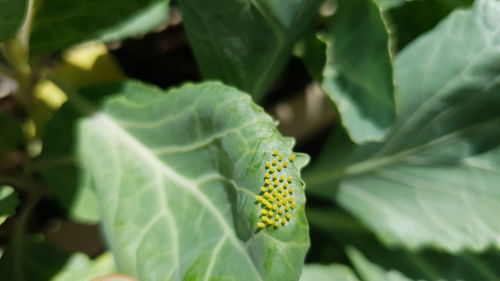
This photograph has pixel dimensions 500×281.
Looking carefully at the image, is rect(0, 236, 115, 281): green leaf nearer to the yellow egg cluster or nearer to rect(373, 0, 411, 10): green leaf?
the yellow egg cluster

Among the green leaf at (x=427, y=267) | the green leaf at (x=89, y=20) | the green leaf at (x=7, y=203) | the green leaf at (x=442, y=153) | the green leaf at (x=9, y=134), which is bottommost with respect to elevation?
the green leaf at (x=427, y=267)

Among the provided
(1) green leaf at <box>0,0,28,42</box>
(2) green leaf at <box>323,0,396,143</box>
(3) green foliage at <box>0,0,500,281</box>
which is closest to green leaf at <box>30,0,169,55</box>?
(3) green foliage at <box>0,0,500,281</box>

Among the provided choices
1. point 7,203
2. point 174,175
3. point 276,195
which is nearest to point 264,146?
point 276,195

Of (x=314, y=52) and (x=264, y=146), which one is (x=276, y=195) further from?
(x=314, y=52)

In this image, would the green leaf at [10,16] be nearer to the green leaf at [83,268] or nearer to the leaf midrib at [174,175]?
the leaf midrib at [174,175]

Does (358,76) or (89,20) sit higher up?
(89,20)

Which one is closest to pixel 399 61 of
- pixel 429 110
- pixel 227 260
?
pixel 429 110

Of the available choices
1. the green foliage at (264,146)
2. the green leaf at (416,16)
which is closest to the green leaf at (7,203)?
the green foliage at (264,146)
